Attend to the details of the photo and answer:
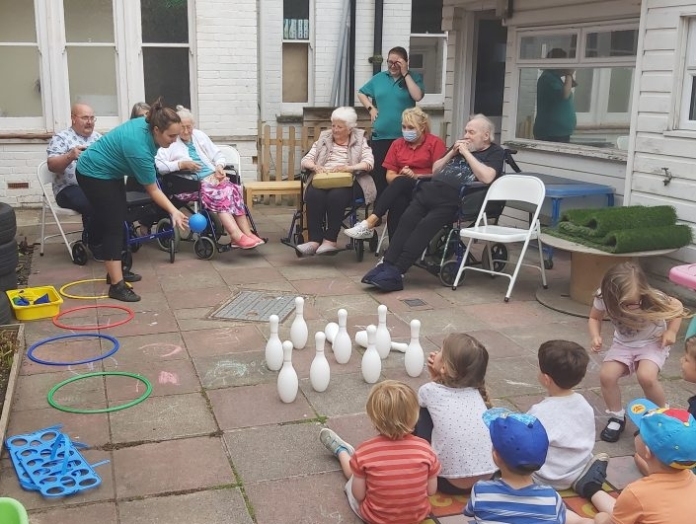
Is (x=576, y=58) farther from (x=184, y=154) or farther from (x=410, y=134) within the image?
(x=184, y=154)

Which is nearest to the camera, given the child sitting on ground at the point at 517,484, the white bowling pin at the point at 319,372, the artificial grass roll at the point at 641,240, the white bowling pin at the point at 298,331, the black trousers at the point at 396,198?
the child sitting on ground at the point at 517,484

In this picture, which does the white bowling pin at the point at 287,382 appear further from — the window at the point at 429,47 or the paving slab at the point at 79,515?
the window at the point at 429,47

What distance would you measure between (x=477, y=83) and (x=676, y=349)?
5268 mm

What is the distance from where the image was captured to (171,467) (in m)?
3.36

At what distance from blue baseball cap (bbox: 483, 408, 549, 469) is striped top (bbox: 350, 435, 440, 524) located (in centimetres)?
47

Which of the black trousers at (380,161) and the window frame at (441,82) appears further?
the window frame at (441,82)

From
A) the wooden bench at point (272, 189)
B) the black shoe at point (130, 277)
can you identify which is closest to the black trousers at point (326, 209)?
the wooden bench at point (272, 189)

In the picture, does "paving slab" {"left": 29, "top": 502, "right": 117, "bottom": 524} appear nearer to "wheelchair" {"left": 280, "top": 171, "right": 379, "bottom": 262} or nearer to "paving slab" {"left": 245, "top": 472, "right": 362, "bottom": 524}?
"paving slab" {"left": 245, "top": 472, "right": 362, "bottom": 524}

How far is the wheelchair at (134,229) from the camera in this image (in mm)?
6590

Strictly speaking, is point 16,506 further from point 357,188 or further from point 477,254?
point 477,254

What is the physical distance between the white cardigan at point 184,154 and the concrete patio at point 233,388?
0.92 m

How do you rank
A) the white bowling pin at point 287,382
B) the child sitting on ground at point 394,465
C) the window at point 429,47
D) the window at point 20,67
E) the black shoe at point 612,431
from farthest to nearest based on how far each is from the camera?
1. the window at point 429,47
2. the window at point 20,67
3. the white bowling pin at point 287,382
4. the black shoe at point 612,431
5. the child sitting on ground at point 394,465

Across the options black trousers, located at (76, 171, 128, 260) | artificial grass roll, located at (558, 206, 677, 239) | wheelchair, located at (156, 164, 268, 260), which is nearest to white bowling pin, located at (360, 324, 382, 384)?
artificial grass roll, located at (558, 206, 677, 239)

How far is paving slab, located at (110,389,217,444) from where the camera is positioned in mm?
3666
